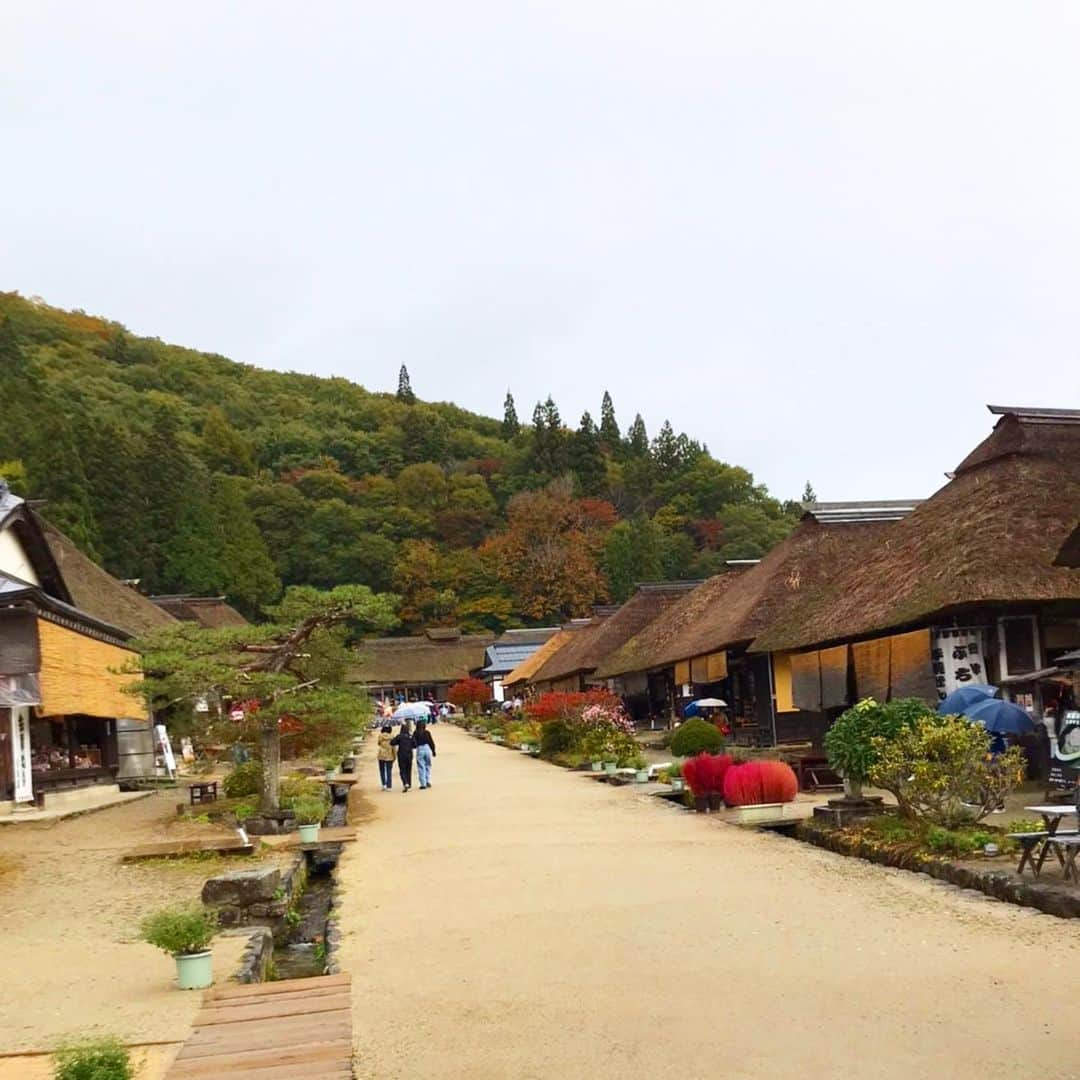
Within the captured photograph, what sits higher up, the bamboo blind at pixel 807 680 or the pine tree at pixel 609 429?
the pine tree at pixel 609 429

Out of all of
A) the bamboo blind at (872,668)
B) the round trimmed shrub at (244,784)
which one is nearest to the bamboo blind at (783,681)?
the bamboo blind at (872,668)

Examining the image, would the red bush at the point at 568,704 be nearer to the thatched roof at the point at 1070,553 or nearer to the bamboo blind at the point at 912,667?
the bamboo blind at the point at 912,667

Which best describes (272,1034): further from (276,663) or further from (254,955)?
(276,663)

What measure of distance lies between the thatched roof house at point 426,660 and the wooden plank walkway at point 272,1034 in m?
64.9

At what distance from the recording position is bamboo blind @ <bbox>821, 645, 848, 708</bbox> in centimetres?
2030

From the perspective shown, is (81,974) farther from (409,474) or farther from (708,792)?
(409,474)

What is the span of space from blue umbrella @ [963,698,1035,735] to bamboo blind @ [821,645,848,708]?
6361 millimetres

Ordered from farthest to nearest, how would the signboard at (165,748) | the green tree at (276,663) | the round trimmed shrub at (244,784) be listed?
the signboard at (165,748) → the round trimmed shrub at (244,784) → the green tree at (276,663)

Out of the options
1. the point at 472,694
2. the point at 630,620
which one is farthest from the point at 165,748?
the point at 472,694

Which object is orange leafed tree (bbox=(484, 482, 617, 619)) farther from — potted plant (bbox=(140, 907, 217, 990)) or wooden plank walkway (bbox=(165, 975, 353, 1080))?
wooden plank walkway (bbox=(165, 975, 353, 1080))

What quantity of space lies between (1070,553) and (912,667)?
14.2ft

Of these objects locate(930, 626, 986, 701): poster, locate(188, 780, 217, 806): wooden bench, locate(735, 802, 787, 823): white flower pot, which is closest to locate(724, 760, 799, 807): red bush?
locate(735, 802, 787, 823): white flower pot

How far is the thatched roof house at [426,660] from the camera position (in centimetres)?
7219

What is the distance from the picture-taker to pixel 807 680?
21.8 metres
